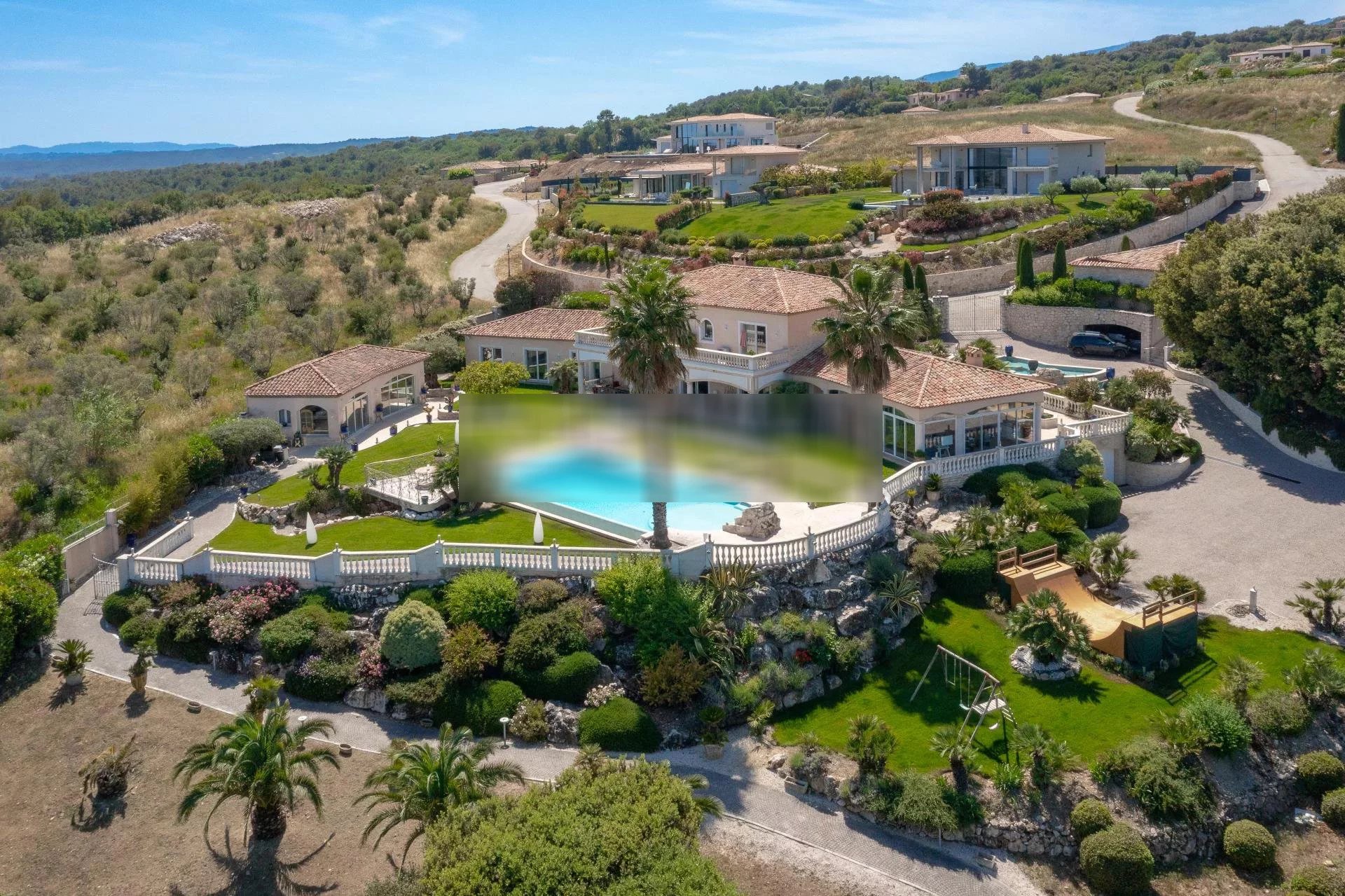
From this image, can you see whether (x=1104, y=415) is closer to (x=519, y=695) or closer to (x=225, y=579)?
(x=519, y=695)

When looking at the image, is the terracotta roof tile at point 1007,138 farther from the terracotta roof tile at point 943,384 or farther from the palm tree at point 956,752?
the palm tree at point 956,752

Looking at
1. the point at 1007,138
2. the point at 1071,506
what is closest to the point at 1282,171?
the point at 1007,138

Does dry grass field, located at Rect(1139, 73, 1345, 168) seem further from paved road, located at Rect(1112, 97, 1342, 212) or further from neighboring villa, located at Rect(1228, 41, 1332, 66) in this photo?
neighboring villa, located at Rect(1228, 41, 1332, 66)

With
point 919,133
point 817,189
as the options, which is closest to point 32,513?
point 817,189

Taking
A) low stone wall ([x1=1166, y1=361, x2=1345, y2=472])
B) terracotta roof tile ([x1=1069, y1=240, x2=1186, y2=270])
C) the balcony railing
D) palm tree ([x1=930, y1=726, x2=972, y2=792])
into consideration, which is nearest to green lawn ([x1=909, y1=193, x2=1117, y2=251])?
terracotta roof tile ([x1=1069, y1=240, x2=1186, y2=270])
